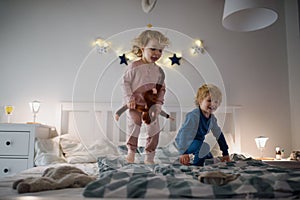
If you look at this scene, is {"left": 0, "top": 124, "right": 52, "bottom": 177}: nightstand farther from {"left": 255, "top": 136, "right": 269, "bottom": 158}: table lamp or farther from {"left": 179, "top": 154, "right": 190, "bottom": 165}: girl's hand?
{"left": 255, "top": 136, "right": 269, "bottom": 158}: table lamp

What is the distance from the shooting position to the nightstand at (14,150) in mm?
2266

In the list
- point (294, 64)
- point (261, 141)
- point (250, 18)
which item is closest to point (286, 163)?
point (261, 141)

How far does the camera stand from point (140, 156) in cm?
122

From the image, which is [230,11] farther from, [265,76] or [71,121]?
[71,121]

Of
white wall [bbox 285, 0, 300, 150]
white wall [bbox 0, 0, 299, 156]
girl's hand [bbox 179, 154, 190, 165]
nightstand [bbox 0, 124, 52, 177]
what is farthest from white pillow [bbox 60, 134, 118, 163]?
white wall [bbox 285, 0, 300, 150]

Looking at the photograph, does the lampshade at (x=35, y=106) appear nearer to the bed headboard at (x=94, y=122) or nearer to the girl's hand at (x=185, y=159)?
the bed headboard at (x=94, y=122)

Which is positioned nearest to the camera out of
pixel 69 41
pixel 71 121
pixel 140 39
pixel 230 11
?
pixel 140 39

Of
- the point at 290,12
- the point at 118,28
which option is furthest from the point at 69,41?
the point at 290,12

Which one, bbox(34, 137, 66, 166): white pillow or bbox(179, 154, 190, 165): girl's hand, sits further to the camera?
bbox(34, 137, 66, 166): white pillow

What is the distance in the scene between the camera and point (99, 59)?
282cm

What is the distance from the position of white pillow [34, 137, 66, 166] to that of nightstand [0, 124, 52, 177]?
0.05 metres

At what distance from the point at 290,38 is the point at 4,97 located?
2820mm

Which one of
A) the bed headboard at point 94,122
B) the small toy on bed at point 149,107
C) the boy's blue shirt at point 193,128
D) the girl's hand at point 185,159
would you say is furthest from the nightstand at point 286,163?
the small toy on bed at point 149,107

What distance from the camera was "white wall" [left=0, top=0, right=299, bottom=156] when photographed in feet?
9.30
